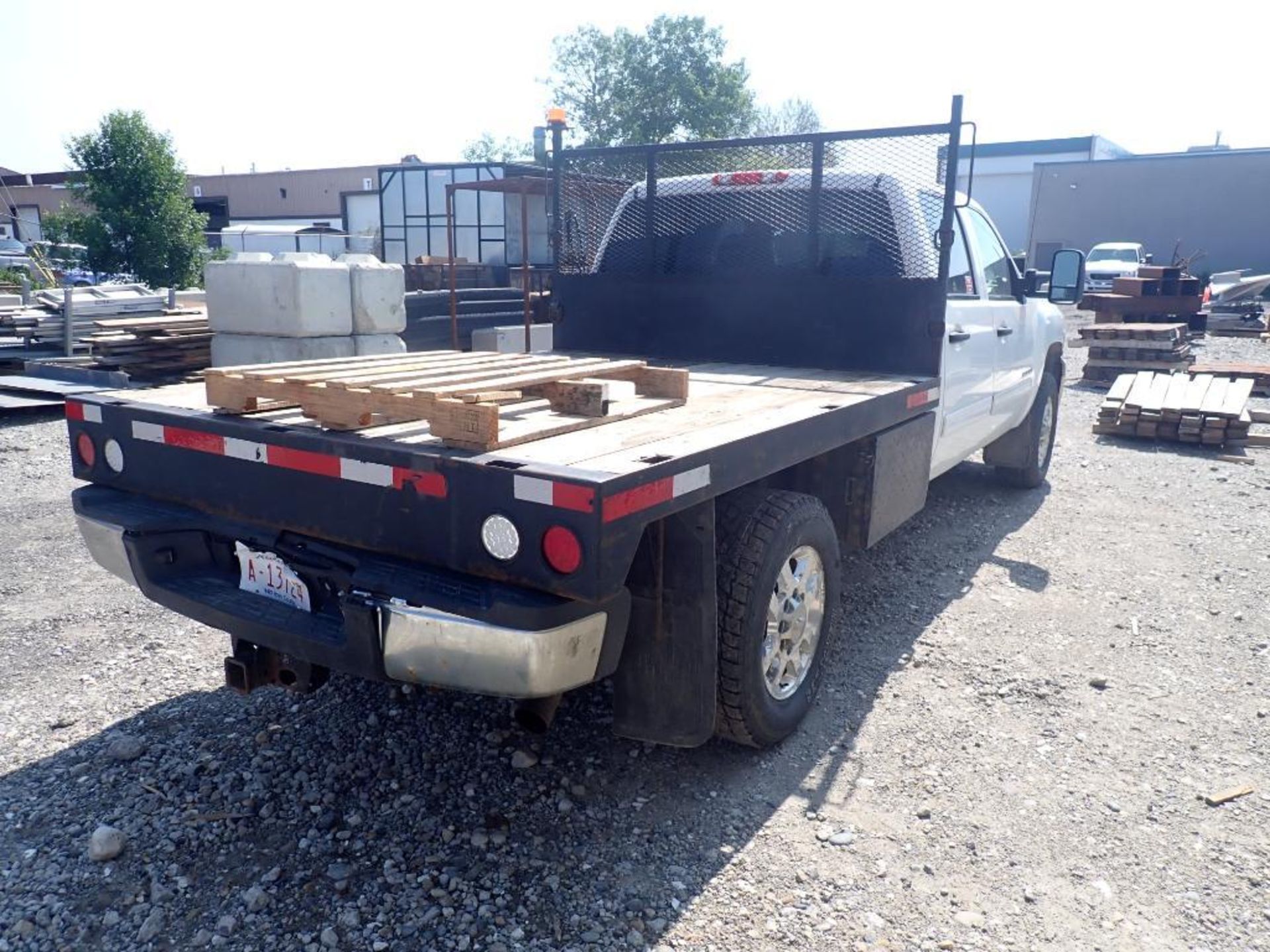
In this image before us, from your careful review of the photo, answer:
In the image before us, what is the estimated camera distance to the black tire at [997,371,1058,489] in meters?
7.33

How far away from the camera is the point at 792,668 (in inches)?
143

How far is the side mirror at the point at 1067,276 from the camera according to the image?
6.18m

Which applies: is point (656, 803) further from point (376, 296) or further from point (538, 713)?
point (376, 296)

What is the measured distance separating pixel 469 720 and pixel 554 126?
11.5 feet

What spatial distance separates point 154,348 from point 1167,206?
40.9m

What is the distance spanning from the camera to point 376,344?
1012 centimetres

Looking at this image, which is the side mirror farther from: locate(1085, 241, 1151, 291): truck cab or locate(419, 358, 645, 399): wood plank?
locate(1085, 241, 1151, 291): truck cab

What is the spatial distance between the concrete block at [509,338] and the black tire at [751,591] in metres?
9.69

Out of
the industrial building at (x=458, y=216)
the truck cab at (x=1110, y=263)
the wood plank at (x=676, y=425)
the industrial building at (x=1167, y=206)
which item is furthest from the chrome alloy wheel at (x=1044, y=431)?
the industrial building at (x=1167, y=206)

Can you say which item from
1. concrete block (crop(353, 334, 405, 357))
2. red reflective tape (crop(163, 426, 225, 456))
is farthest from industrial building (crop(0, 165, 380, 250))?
red reflective tape (crop(163, 426, 225, 456))

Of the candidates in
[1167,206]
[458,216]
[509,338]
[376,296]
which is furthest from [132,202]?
[1167,206]

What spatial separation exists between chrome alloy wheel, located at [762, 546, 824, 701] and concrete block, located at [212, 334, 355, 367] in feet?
22.8

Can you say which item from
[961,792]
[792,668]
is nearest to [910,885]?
[961,792]

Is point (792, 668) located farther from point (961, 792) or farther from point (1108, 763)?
point (1108, 763)
